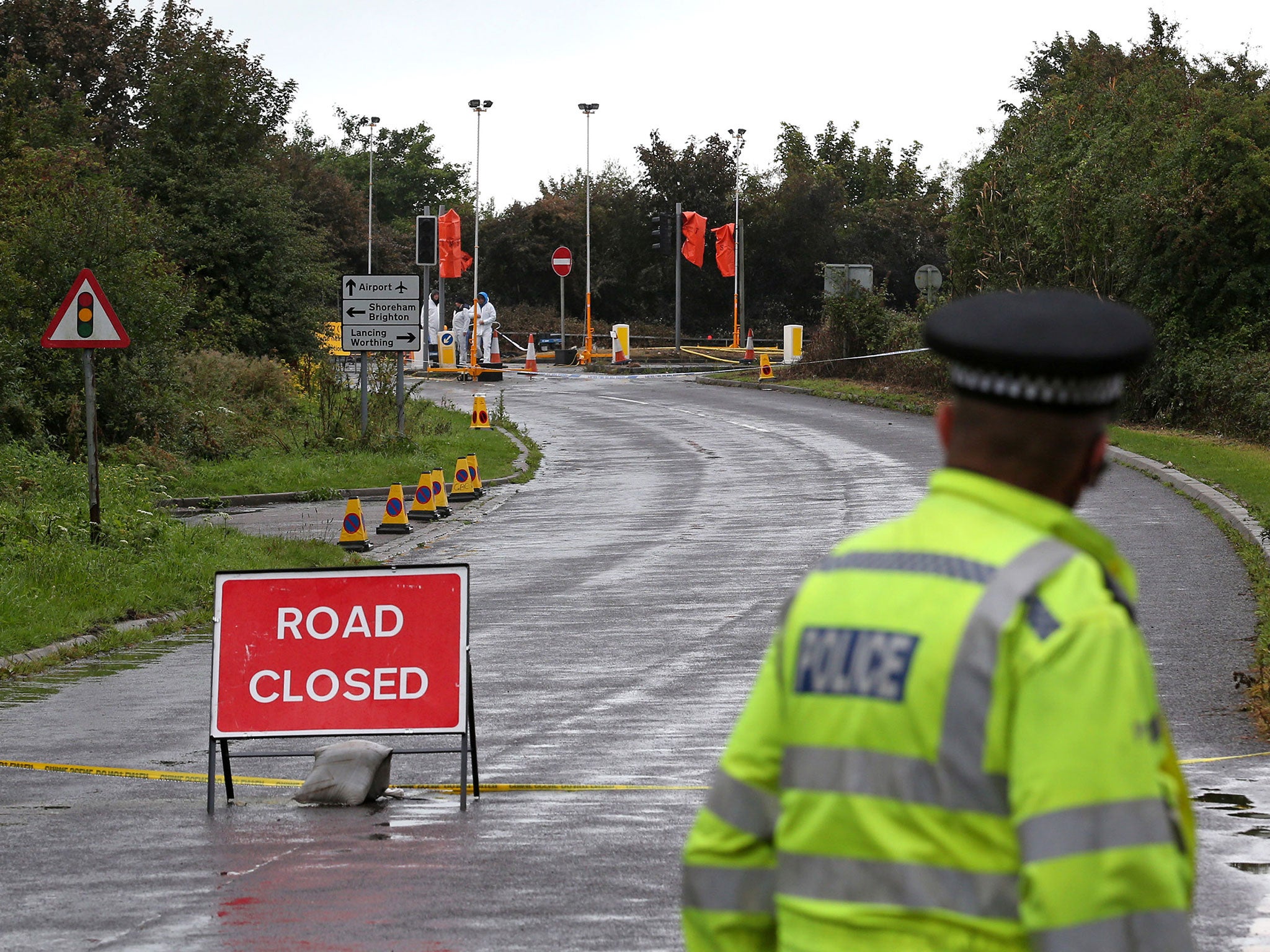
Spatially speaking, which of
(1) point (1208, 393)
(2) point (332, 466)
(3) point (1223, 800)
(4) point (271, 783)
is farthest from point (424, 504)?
(3) point (1223, 800)

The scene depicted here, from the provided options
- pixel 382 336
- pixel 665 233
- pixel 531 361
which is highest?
pixel 665 233

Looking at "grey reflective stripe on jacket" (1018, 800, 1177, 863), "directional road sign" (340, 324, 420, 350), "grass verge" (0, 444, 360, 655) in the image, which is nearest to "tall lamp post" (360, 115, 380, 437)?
"directional road sign" (340, 324, 420, 350)

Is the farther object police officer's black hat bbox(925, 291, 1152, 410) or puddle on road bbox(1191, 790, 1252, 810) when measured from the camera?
puddle on road bbox(1191, 790, 1252, 810)

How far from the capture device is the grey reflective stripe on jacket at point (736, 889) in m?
2.43

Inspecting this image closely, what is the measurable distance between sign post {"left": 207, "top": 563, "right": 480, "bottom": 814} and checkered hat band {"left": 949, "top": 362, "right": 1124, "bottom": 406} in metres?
5.96

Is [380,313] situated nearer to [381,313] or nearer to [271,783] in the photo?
[381,313]

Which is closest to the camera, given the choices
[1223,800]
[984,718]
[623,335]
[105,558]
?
[984,718]

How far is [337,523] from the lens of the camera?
20656 mm

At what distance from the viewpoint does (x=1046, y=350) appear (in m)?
2.22

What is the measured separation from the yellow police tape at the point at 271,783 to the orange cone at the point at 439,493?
41.7 feet

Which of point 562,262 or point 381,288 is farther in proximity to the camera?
point 562,262

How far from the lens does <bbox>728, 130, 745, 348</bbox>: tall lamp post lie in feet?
185

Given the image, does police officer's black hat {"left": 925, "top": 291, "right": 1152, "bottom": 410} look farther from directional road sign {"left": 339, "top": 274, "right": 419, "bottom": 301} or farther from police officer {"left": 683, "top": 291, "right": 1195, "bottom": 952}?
directional road sign {"left": 339, "top": 274, "right": 419, "bottom": 301}

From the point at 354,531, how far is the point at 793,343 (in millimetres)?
33499
